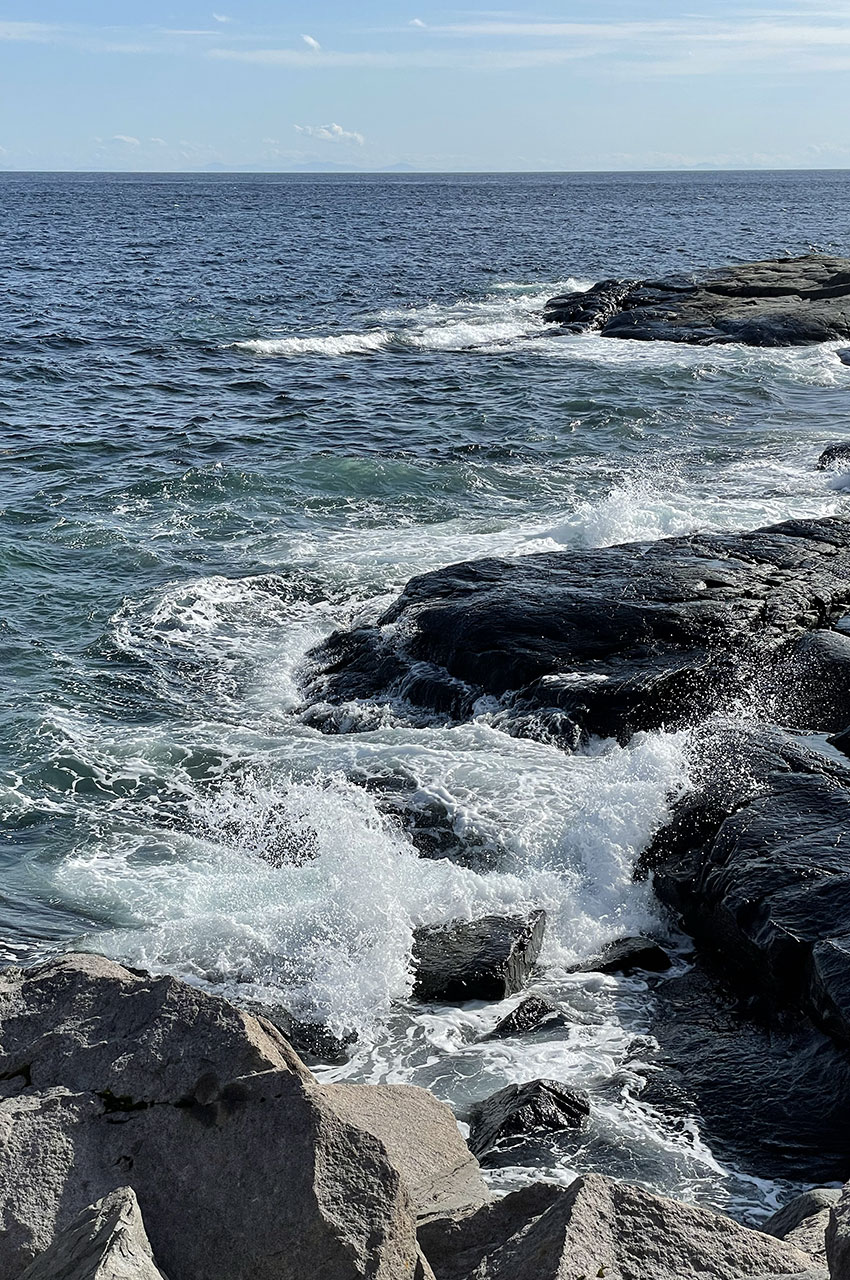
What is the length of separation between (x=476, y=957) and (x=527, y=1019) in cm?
62

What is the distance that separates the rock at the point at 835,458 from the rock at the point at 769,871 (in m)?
11.1

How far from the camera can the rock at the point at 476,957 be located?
7617 millimetres


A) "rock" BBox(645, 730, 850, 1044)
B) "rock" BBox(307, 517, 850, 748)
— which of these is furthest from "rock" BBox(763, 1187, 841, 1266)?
"rock" BBox(307, 517, 850, 748)

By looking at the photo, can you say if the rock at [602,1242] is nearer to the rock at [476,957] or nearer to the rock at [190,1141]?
the rock at [190,1141]

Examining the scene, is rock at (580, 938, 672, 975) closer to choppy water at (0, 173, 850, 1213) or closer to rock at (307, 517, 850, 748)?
choppy water at (0, 173, 850, 1213)

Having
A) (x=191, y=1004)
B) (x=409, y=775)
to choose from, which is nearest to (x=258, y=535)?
(x=409, y=775)

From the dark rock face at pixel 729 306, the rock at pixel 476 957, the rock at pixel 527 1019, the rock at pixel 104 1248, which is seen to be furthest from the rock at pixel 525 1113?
the dark rock face at pixel 729 306

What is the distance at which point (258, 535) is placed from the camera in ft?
57.6

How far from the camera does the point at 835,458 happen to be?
1991 centimetres

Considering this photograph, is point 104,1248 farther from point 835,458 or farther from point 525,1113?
point 835,458

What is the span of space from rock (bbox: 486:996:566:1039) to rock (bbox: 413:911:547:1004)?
28 cm

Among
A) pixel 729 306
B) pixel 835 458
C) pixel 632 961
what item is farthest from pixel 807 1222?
pixel 729 306

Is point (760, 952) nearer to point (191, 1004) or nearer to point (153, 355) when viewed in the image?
point (191, 1004)

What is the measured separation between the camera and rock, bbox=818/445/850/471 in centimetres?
1956
